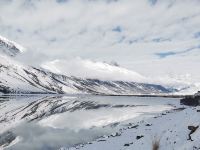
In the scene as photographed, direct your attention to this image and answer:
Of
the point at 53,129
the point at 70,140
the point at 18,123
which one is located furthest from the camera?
the point at 18,123

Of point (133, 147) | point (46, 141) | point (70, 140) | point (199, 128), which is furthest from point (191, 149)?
point (46, 141)

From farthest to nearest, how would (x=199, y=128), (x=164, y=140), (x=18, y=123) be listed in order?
(x=18, y=123) → (x=164, y=140) → (x=199, y=128)

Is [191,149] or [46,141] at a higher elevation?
[191,149]

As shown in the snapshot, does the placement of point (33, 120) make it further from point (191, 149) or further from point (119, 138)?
point (191, 149)

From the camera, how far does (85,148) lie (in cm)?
4038

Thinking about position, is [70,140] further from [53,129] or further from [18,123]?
[18,123]

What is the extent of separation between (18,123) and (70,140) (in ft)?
89.9

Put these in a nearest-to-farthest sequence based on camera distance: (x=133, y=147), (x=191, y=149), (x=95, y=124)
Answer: (x=191, y=149) → (x=133, y=147) → (x=95, y=124)

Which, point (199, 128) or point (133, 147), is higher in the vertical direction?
point (199, 128)

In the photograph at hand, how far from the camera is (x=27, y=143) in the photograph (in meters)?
60.2

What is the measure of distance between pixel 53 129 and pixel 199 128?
43.1 meters

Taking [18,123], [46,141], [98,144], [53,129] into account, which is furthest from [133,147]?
[18,123]

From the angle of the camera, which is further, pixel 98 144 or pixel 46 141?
pixel 46 141

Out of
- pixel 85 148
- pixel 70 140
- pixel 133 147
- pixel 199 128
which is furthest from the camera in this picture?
pixel 70 140
